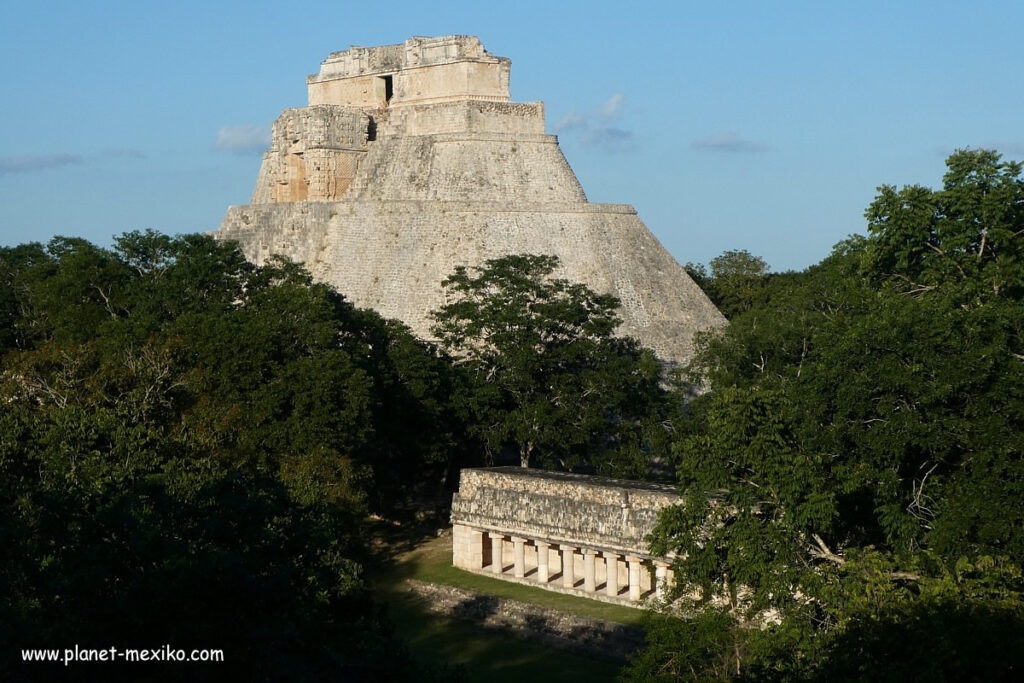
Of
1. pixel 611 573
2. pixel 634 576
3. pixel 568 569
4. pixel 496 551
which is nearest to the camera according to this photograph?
pixel 634 576

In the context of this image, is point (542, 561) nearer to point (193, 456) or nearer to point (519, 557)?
point (519, 557)

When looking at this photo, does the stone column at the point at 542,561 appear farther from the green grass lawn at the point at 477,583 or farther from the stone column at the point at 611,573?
the stone column at the point at 611,573

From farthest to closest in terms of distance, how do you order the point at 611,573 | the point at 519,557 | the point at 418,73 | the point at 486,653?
the point at 418,73, the point at 519,557, the point at 611,573, the point at 486,653

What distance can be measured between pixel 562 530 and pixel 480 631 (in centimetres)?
286

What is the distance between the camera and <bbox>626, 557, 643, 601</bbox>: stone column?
25811 millimetres

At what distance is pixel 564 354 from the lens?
111 feet

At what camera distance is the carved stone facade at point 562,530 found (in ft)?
85.0

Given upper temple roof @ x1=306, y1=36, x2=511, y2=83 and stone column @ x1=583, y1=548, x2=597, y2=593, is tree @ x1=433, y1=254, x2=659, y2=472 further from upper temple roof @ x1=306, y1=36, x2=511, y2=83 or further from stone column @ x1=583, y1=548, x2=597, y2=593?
upper temple roof @ x1=306, y1=36, x2=511, y2=83

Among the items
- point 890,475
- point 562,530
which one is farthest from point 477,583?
point 890,475

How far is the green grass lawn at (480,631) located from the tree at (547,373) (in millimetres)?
4306

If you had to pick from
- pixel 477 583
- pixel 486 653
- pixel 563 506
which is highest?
pixel 563 506

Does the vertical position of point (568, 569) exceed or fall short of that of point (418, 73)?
it falls short

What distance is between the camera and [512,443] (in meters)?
36.5

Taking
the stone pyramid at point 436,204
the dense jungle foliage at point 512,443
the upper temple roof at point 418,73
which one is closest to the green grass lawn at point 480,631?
the dense jungle foliage at point 512,443
